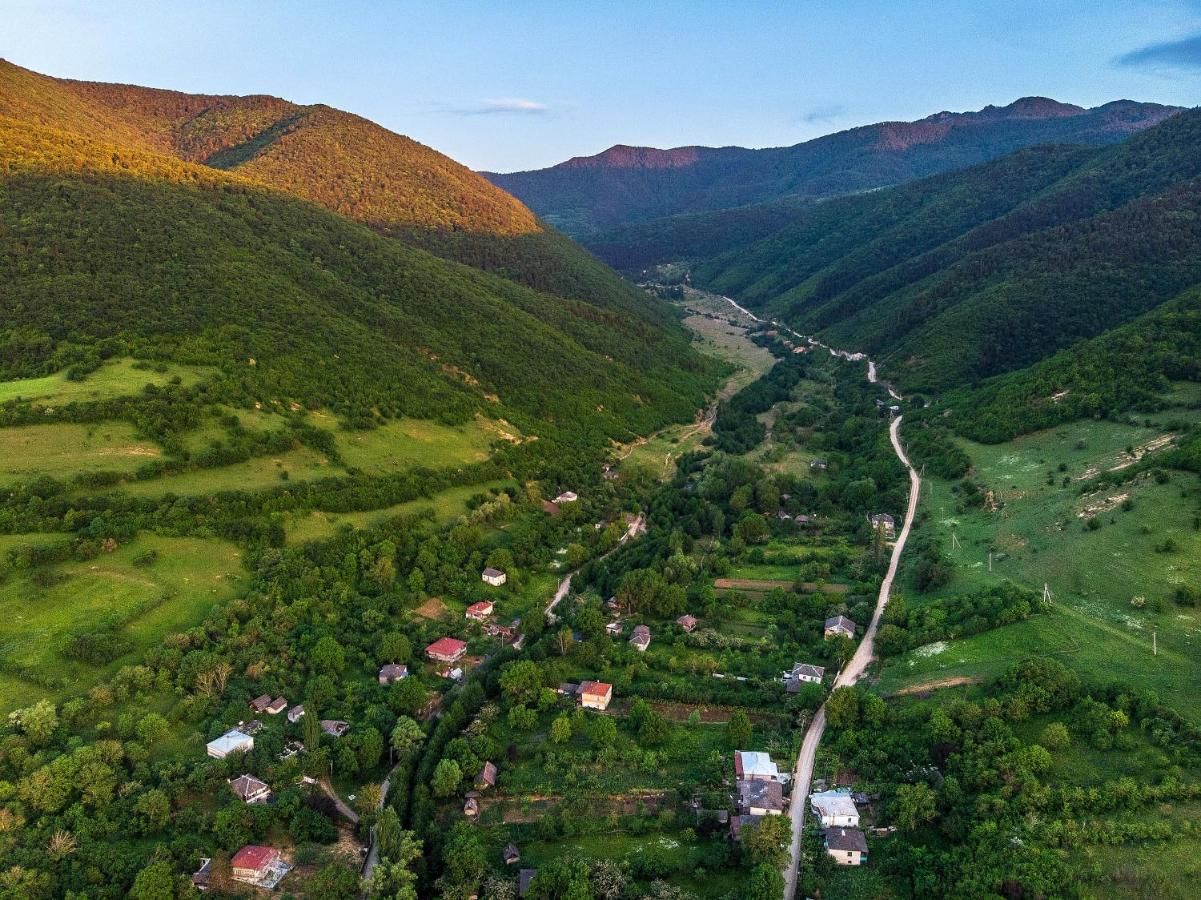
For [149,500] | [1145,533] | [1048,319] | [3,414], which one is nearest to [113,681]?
[149,500]

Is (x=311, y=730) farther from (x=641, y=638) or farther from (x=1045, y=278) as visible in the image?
(x=1045, y=278)

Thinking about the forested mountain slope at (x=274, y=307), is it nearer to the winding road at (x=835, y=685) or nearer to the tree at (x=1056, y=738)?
the winding road at (x=835, y=685)

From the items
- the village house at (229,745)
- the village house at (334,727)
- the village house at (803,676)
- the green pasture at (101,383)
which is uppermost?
the green pasture at (101,383)

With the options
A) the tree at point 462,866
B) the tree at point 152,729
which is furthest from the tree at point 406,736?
the tree at point 152,729

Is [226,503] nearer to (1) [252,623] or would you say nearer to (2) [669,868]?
(1) [252,623]

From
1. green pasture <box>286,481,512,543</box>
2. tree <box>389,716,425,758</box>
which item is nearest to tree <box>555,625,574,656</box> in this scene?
tree <box>389,716,425,758</box>

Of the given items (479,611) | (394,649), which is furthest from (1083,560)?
(394,649)
